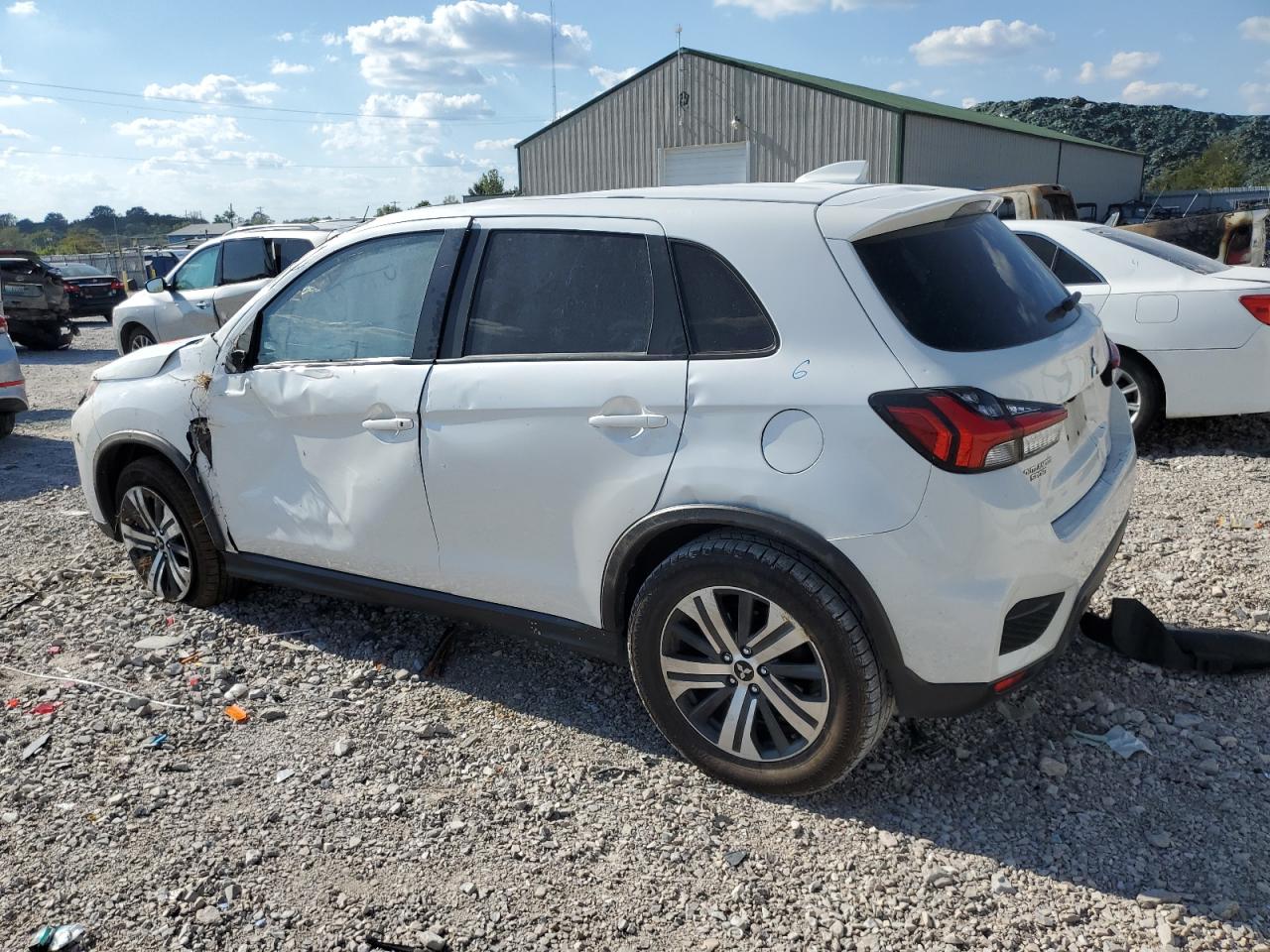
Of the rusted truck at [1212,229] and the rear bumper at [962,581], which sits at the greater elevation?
the rusted truck at [1212,229]

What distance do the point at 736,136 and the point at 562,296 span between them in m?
25.3

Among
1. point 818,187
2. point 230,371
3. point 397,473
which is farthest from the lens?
point 230,371

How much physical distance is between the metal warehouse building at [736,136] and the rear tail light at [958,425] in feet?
73.2

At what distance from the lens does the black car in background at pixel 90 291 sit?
71.8 feet

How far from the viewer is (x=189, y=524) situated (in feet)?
14.9

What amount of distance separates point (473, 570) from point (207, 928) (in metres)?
1.36

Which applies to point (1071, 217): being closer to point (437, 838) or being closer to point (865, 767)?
point (865, 767)

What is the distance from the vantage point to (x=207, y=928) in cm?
271

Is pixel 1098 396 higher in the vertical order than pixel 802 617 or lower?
higher

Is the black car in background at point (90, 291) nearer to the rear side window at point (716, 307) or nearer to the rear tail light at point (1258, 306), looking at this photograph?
the rear tail light at point (1258, 306)

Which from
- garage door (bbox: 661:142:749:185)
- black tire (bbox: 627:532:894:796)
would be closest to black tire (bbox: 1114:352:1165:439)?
black tire (bbox: 627:532:894:796)

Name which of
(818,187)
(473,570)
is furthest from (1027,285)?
(473,570)

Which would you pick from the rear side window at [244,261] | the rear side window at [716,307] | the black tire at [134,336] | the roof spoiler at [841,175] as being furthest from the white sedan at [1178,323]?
the black tire at [134,336]

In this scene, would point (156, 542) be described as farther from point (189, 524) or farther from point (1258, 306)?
point (1258, 306)
